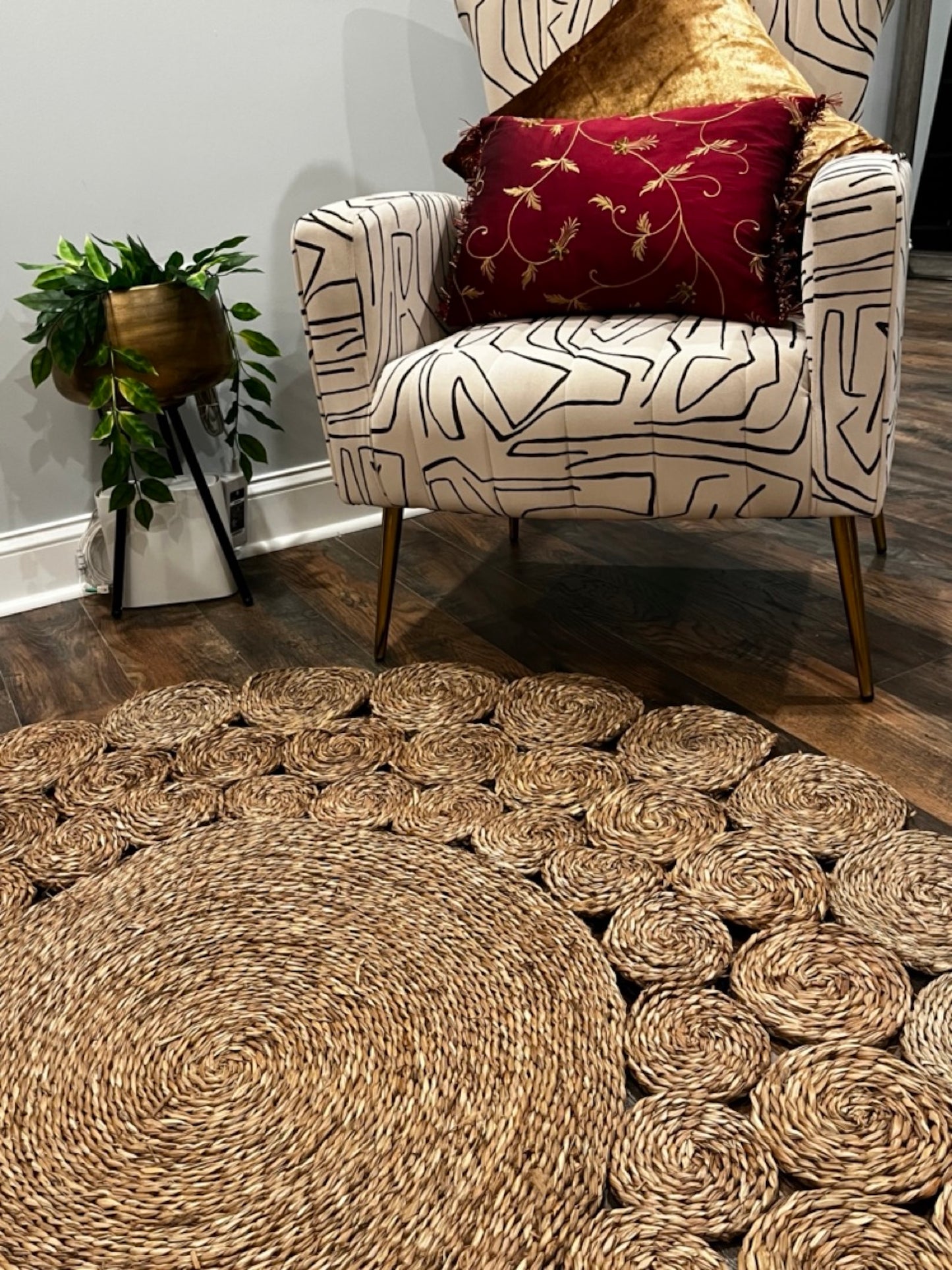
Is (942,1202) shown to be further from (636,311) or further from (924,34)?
(924,34)

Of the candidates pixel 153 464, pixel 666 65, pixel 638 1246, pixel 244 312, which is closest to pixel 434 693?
pixel 153 464

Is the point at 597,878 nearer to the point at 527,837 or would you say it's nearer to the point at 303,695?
the point at 527,837

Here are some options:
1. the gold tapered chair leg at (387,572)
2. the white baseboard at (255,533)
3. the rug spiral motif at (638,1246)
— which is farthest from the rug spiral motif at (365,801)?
the white baseboard at (255,533)

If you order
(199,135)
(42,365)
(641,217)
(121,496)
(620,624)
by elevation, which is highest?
(199,135)

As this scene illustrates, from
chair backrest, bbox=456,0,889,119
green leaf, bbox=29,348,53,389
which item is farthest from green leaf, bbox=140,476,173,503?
chair backrest, bbox=456,0,889,119

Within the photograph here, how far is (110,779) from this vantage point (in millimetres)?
1399

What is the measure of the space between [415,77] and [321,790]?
1387 millimetres

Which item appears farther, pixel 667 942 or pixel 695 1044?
pixel 667 942

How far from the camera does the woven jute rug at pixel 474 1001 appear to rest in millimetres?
813

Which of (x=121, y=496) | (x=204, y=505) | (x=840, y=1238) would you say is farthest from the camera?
(x=204, y=505)

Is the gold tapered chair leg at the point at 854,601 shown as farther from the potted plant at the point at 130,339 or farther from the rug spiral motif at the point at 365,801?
the potted plant at the point at 130,339

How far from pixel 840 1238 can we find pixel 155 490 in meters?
1.42

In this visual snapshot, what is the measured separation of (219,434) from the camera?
1960mm

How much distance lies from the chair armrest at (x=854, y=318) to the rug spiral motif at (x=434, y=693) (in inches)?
19.3
